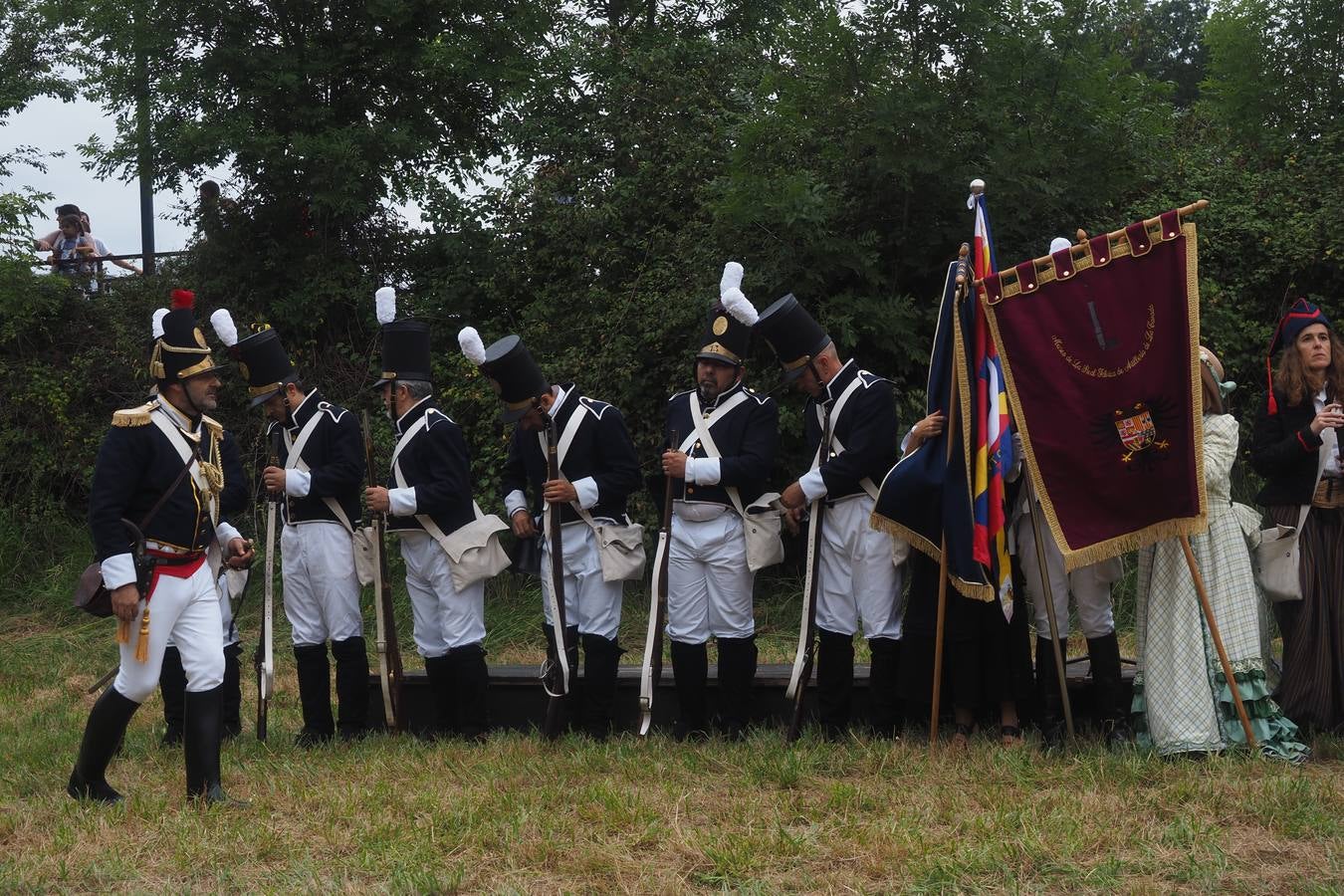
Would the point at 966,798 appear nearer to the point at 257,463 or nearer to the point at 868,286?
the point at 868,286

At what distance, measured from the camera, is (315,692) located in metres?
7.41

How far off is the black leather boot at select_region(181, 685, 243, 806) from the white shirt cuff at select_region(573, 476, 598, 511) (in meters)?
1.99

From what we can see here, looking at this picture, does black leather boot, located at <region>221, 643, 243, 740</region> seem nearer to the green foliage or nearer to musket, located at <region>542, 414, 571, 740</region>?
musket, located at <region>542, 414, 571, 740</region>

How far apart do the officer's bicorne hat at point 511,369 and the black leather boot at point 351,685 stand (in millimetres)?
1539

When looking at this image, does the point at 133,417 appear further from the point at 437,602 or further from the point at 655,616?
the point at 655,616

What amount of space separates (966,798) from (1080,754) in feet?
2.66

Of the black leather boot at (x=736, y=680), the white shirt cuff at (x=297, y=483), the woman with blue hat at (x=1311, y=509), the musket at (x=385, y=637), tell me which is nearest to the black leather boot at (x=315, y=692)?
the musket at (x=385, y=637)

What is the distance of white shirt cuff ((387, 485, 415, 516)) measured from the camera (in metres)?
7.12

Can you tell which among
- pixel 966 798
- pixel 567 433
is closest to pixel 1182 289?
pixel 966 798

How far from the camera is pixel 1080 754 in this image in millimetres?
5965

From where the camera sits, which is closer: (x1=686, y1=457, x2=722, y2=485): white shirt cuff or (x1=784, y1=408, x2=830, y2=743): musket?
(x1=784, y1=408, x2=830, y2=743): musket

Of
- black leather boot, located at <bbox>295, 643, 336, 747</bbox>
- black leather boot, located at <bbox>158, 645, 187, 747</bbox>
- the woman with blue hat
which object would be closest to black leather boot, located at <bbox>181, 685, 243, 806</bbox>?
black leather boot, located at <bbox>295, 643, 336, 747</bbox>

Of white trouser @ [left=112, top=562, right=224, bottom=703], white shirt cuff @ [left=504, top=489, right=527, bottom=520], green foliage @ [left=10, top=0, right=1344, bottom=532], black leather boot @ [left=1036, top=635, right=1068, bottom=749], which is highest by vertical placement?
green foliage @ [left=10, top=0, right=1344, bottom=532]

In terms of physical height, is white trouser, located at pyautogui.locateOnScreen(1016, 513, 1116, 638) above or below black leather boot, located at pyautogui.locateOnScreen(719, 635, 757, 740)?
above
